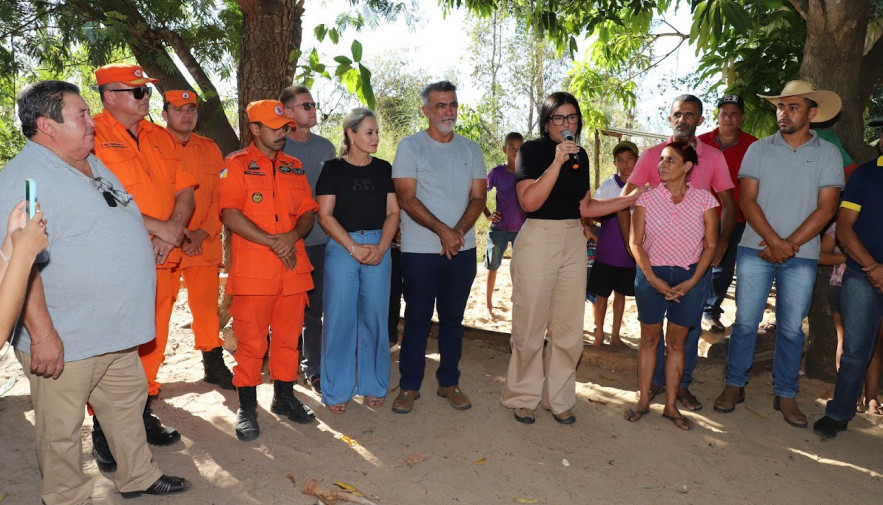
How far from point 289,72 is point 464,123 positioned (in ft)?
27.4

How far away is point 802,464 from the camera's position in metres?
3.71

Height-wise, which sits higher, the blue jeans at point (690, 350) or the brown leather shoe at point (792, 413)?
the blue jeans at point (690, 350)

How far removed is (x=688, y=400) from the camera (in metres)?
4.48

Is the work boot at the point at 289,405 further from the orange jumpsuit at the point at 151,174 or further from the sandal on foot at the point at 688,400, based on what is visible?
the sandal on foot at the point at 688,400

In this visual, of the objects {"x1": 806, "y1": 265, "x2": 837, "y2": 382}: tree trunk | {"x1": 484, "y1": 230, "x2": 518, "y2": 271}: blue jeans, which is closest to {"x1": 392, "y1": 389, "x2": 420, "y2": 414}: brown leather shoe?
{"x1": 484, "y1": 230, "x2": 518, "y2": 271}: blue jeans

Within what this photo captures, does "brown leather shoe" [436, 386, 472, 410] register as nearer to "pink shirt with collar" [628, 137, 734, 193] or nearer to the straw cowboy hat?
"pink shirt with collar" [628, 137, 734, 193]

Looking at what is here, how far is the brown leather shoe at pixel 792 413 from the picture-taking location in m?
4.23

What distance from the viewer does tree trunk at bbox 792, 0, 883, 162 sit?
4.79m

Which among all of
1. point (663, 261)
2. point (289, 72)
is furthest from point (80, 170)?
point (289, 72)

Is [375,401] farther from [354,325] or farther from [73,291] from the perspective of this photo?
[73,291]

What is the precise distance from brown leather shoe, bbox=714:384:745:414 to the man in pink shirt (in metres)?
0.13

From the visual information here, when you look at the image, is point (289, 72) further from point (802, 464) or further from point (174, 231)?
point (802, 464)

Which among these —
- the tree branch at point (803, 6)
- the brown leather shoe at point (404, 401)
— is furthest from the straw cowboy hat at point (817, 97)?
the brown leather shoe at point (404, 401)

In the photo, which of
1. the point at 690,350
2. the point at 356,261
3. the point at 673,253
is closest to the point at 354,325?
the point at 356,261
